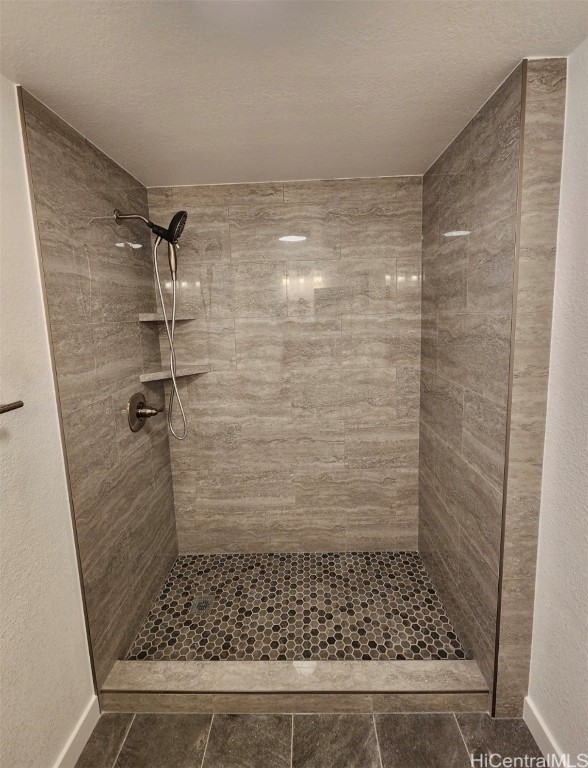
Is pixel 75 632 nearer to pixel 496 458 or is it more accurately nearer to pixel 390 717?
pixel 390 717

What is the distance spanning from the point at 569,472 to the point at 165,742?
1.71 m

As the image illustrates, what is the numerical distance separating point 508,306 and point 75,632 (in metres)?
1.94

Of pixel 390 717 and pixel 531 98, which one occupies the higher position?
pixel 531 98

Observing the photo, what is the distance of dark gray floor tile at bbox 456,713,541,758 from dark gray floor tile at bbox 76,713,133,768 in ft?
4.21

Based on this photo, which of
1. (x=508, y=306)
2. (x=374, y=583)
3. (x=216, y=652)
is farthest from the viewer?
(x=374, y=583)

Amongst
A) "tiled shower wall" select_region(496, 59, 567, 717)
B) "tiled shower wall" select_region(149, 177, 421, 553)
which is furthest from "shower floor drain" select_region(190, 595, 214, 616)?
"tiled shower wall" select_region(496, 59, 567, 717)

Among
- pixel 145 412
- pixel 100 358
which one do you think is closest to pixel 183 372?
pixel 145 412

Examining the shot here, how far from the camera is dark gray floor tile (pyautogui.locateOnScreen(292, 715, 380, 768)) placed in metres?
1.29

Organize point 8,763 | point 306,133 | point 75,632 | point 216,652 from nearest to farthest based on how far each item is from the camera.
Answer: point 8,763, point 75,632, point 306,133, point 216,652

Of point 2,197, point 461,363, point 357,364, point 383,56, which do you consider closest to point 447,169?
point 383,56

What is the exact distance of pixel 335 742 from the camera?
1353 millimetres

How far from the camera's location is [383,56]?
1.07 meters

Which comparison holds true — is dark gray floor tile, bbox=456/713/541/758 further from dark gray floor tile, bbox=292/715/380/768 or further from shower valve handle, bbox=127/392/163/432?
shower valve handle, bbox=127/392/163/432

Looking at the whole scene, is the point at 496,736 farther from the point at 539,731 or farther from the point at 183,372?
the point at 183,372
